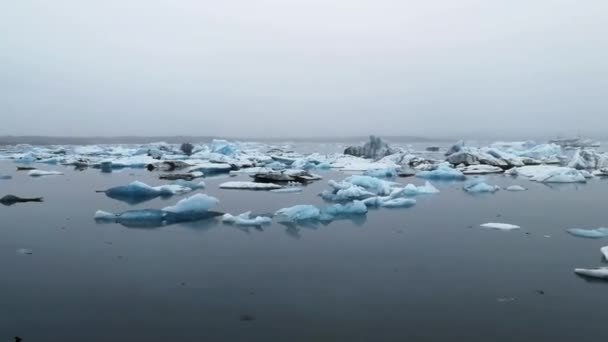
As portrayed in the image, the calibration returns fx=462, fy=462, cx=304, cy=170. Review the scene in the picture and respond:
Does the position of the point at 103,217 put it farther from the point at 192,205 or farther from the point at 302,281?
the point at 302,281

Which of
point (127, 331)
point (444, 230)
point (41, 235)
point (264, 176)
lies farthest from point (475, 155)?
point (127, 331)

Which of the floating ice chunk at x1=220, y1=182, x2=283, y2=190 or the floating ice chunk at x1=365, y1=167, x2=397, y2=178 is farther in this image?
the floating ice chunk at x1=365, y1=167, x2=397, y2=178

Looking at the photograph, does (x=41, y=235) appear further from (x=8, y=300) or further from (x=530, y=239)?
(x=530, y=239)

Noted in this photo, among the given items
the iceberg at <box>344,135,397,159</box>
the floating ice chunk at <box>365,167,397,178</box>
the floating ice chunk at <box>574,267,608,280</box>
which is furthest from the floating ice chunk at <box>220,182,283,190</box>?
the iceberg at <box>344,135,397,159</box>

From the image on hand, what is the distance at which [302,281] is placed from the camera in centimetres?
336

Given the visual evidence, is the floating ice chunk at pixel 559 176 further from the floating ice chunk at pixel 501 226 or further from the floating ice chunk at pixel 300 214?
the floating ice chunk at pixel 300 214

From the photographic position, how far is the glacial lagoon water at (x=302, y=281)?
2.51 m

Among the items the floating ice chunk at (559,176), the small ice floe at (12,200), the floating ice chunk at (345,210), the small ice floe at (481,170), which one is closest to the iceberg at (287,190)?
the floating ice chunk at (345,210)

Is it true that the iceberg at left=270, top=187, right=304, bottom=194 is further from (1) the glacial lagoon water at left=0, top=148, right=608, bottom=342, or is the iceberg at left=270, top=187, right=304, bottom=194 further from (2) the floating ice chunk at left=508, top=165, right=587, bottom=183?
(2) the floating ice chunk at left=508, top=165, right=587, bottom=183

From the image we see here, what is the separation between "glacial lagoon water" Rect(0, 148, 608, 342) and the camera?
2512 millimetres

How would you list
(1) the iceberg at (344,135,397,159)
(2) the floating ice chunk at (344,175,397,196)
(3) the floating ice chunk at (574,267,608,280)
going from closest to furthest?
(3) the floating ice chunk at (574,267,608,280) → (2) the floating ice chunk at (344,175,397,196) → (1) the iceberg at (344,135,397,159)

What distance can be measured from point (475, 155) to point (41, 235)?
1539 cm

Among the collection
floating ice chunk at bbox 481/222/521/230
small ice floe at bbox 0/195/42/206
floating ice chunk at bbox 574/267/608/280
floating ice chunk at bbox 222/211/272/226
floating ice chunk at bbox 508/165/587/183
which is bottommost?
small ice floe at bbox 0/195/42/206

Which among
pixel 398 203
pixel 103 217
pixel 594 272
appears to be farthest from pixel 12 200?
pixel 594 272
